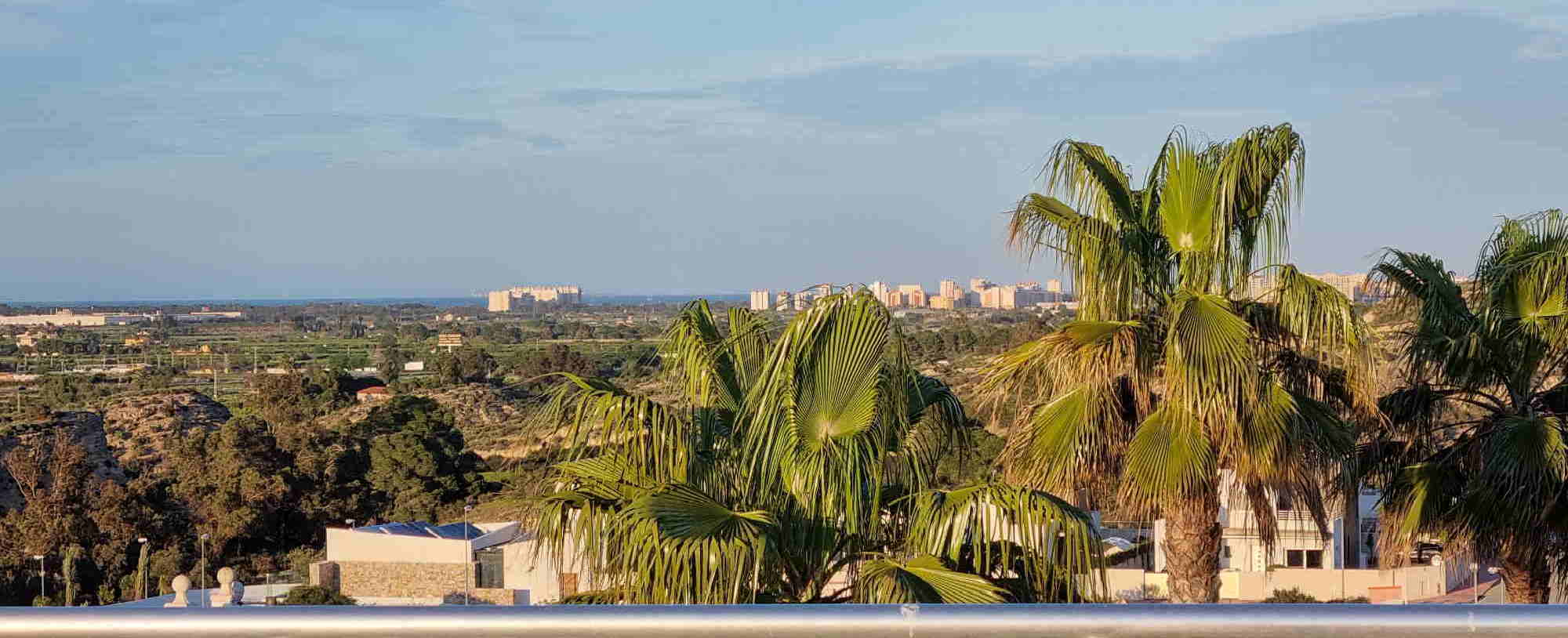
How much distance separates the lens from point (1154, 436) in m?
7.24

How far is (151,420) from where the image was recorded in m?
53.8

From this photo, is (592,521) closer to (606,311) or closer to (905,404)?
Answer: (905,404)

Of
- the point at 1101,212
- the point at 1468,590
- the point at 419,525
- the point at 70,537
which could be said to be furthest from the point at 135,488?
the point at 1101,212

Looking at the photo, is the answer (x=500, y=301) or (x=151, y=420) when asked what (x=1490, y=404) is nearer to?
(x=151, y=420)

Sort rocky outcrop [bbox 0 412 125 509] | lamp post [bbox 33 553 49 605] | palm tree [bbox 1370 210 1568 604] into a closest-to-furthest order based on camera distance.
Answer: palm tree [bbox 1370 210 1568 604] → lamp post [bbox 33 553 49 605] → rocky outcrop [bbox 0 412 125 509]

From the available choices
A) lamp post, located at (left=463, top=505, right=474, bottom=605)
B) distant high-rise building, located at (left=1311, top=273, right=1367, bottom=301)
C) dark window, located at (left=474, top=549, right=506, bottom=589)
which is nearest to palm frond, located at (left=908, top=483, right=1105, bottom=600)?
distant high-rise building, located at (left=1311, top=273, right=1367, bottom=301)

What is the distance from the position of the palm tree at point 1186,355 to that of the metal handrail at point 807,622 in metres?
5.22

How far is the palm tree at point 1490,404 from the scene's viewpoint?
783 cm

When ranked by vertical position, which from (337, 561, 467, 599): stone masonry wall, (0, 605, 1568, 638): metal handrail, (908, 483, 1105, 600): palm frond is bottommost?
(337, 561, 467, 599): stone masonry wall

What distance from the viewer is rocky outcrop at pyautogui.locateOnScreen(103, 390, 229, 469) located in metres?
48.7

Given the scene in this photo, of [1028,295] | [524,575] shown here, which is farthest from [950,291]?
[524,575]

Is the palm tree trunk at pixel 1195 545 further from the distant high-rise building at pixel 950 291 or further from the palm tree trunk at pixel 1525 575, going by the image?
the distant high-rise building at pixel 950 291

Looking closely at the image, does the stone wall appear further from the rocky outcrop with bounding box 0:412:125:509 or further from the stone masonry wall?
the rocky outcrop with bounding box 0:412:125:509

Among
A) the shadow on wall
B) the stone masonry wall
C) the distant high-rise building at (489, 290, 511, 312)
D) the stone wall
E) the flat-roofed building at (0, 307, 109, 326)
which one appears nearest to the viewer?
the shadow on wall
